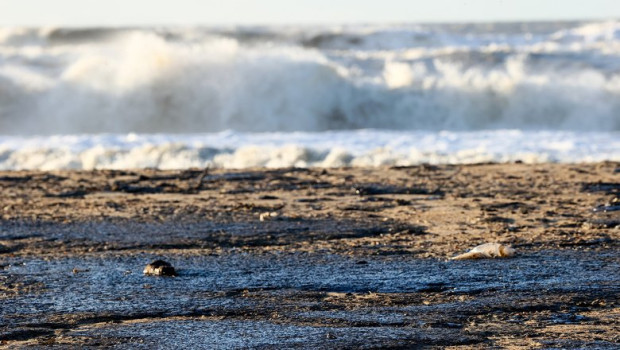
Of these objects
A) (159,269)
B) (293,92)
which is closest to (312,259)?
(159,269)

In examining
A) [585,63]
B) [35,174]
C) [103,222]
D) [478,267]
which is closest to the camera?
[478,267]

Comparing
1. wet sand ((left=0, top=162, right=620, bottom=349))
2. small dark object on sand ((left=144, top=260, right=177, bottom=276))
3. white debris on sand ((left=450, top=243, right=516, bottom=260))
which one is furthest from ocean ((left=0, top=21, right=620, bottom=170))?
small dark object on sand ((left=144, top=260, right=177, bottom=276))

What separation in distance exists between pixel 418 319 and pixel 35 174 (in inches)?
213

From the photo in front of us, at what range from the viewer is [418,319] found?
3.90 metres

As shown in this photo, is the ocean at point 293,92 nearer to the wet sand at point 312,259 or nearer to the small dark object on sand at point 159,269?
the wet sand at point 312,259

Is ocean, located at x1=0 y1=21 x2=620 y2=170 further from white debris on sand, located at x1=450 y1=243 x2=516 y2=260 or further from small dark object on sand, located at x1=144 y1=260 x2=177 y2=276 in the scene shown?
small dark object on sand, located at x1=144 y1=260 x2=177 y2=276

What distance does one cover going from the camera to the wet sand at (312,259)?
3.79m

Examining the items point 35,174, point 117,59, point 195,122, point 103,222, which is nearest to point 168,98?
point 195,122

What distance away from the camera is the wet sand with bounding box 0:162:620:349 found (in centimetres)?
379

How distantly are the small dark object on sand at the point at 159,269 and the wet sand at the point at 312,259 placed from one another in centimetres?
8

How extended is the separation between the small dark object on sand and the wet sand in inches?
3.0

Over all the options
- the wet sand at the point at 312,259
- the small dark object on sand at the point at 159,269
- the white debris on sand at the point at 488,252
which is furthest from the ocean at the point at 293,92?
the small dark object on sand at the point at 159,269

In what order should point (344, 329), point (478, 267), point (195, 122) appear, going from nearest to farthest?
point (344, 329) → point (478, 267) → point (195, 122)

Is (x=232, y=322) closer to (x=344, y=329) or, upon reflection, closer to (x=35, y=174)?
(x=344, y=329)
